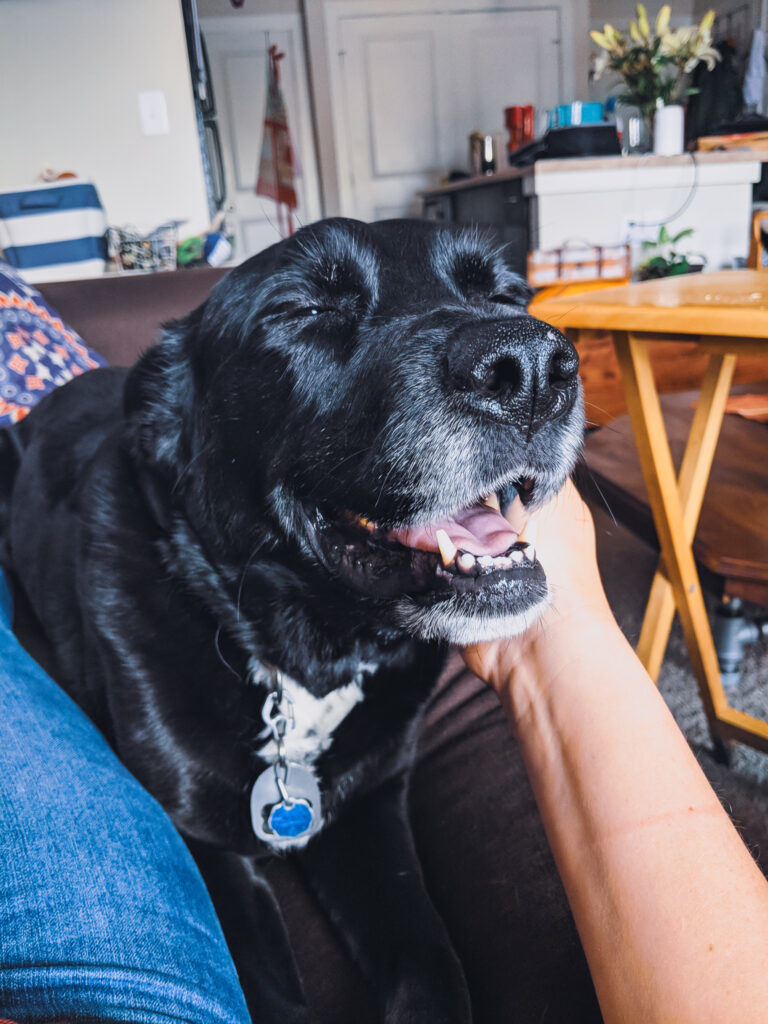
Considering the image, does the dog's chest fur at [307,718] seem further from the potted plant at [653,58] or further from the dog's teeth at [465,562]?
the potted plant at [653,58]

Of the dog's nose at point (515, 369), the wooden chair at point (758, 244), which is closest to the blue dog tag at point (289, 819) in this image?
the dog's nose at point (515, 369)

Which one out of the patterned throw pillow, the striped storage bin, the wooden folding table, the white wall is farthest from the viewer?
the white wall

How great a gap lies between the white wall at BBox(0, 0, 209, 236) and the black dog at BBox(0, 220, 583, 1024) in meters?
3.47

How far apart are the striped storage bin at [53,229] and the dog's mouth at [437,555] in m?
2.79

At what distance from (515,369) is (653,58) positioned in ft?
14.1

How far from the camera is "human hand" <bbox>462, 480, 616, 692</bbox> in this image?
80cm

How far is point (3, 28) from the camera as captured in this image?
3.64m

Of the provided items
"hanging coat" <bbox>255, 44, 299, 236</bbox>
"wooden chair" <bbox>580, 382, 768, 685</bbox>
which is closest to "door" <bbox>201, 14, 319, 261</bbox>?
"hanging coat" <bbox>255, 44, 299, 236</bbox>

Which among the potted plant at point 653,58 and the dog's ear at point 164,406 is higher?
the potted plant at point 653,58

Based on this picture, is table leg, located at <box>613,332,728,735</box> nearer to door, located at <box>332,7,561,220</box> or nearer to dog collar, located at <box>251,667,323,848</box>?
dog collar, located at <box>251,667,323,848</box>

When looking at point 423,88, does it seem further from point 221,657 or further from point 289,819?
point 289,819

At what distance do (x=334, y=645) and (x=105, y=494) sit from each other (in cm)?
40

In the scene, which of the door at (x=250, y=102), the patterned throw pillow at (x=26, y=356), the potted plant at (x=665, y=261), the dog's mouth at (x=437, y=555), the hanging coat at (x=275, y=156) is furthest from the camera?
the door at (x=250, y=102)

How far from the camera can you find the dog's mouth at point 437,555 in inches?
30.4
